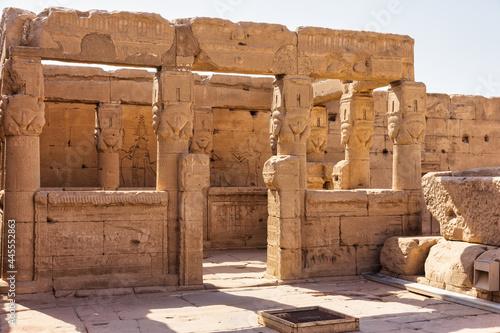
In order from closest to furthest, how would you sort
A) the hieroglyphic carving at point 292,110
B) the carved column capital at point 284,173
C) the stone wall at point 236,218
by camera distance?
the carved column capital at point 284,173, the hieroglyphic carving at point 292,110, the stone wall at point 236,218

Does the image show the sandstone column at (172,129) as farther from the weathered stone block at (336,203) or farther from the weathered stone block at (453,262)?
the weathered stone block at (453,262)

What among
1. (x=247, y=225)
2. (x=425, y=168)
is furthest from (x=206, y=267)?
(x=425, y=168)

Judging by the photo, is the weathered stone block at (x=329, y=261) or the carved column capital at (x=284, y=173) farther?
the weathered stone block at (x=329, y=261)

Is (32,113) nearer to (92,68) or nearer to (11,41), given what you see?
(11,41)

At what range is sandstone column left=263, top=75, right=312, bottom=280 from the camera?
8.48 meters

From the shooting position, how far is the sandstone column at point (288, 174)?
8477 millimetres

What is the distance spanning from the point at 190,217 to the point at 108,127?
4729 millimetres

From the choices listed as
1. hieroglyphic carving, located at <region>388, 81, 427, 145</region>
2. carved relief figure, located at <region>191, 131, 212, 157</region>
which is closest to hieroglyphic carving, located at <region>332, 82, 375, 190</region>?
hieroglyphic carving, located at <region>388, 81, 427, 145</region>

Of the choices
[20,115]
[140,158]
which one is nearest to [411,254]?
[20,115]

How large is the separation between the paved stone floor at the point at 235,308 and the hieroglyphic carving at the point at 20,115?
211 cm

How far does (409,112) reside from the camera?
9.34 m

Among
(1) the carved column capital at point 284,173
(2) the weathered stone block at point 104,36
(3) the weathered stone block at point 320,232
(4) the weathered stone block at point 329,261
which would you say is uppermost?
(2) the weathered stone block at point 104,36

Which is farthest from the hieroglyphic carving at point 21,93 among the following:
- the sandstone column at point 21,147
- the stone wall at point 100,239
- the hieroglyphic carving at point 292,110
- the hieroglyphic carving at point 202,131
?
the hieroglyphic carving at point 202,131

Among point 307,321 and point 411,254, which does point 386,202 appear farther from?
point 307,321
